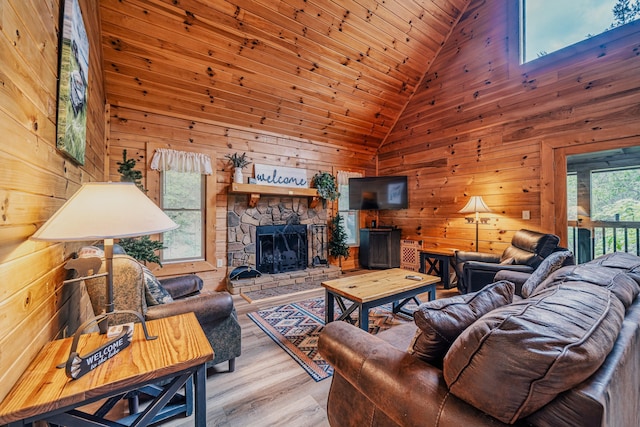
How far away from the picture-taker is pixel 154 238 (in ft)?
12.0

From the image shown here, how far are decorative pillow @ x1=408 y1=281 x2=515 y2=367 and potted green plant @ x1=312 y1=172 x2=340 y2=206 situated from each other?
13.1 feet

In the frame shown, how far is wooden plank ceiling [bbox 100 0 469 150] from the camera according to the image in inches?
117

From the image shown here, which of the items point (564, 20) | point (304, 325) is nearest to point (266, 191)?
point (304, 325)

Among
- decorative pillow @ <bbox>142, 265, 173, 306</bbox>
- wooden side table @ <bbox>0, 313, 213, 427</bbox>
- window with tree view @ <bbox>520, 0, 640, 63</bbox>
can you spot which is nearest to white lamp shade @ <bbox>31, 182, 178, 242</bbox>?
wooden side table @ <bbox>0, 313, 213, 427</bbox>

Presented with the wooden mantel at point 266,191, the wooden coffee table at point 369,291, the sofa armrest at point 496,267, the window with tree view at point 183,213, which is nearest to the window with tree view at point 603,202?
the sofa armrest at point 496,267

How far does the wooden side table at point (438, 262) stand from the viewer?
4062mm

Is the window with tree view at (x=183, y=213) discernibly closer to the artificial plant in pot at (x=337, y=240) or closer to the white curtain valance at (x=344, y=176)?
the artificial plant in pot at (x=337, y=240)

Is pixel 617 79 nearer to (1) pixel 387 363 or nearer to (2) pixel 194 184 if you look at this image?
(1) pixel 387 363

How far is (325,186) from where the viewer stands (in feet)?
16.6

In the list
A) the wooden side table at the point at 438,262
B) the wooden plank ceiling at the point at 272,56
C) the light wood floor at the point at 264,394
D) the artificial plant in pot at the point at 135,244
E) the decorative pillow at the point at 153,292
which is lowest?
the light wood floor at the point at 264,394

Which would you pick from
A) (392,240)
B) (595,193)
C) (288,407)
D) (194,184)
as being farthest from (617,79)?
(194,184)

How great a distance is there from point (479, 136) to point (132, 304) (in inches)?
196

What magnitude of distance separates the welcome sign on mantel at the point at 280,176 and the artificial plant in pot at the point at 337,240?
951 mm

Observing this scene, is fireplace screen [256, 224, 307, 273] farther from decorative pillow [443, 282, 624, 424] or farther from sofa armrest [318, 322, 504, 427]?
decorative pillow [443, 282, 624, 424]
